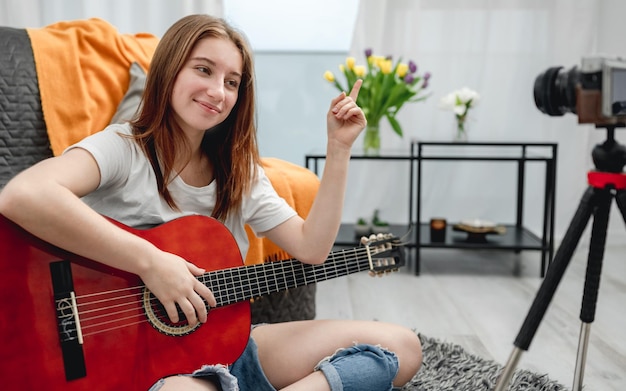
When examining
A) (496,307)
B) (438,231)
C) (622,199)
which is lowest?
(496,307)

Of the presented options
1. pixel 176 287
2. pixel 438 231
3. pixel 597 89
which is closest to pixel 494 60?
pixel 438 231

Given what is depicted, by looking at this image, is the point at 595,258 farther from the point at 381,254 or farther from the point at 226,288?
the point at 226,288

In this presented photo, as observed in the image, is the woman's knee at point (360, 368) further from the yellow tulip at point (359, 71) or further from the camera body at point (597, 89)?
the yellow tulip at point (359, 71)

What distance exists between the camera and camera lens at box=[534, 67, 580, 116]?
83 cm

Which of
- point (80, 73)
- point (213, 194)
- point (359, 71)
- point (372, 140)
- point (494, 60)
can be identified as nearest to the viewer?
point (213, 194)

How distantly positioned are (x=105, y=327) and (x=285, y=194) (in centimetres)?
76

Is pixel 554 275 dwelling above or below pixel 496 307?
above

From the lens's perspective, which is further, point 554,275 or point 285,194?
point 285,194

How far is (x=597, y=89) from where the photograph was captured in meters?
0.80

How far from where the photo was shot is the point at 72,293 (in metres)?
0.93

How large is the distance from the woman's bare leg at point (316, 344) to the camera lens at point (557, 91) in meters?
0.54

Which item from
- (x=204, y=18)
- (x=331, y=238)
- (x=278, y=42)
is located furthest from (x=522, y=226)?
(x=204, y=18)

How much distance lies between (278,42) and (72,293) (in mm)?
2344

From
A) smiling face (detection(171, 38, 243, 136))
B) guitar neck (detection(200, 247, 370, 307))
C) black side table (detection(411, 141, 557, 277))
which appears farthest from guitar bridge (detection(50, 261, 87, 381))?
black side table (detection(411, 141, 557, 277))
